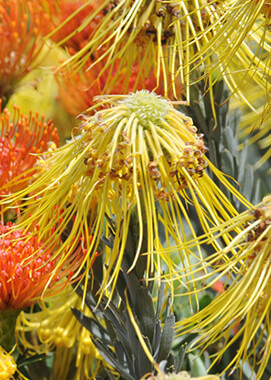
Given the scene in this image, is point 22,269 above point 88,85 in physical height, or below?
below

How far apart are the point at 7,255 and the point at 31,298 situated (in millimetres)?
42

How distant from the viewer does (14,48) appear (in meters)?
0.73

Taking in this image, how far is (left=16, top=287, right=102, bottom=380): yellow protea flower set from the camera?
56 cm

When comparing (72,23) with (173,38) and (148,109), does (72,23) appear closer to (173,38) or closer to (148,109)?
(173,38)

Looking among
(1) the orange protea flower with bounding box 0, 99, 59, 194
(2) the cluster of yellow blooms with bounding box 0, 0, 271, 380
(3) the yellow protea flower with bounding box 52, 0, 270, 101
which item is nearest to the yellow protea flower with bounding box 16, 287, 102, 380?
(2) the cluster of yellow blooms with bounding box 0, 0, 271, 380

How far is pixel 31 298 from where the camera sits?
487 mm

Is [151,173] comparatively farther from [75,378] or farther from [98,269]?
[75,378]

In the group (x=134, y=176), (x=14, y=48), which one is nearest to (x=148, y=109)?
(x=134, y=176)

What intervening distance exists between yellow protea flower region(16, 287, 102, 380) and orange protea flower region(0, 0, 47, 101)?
0.28 m

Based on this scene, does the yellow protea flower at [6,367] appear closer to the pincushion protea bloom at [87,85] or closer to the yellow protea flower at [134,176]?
the yellow protea flower at [134,176]

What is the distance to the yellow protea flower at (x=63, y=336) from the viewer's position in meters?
0.56

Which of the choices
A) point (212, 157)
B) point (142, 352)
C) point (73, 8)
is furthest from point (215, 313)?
point (73, 8)

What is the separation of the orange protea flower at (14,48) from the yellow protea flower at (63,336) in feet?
0.93

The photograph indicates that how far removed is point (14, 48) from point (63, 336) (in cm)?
35
